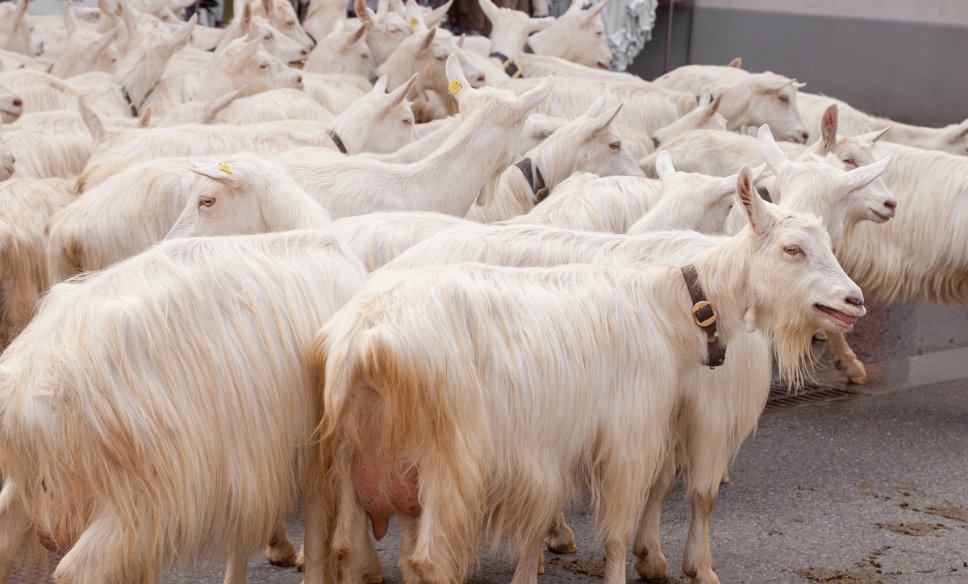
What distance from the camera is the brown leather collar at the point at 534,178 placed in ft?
21.9

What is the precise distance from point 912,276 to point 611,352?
363cm

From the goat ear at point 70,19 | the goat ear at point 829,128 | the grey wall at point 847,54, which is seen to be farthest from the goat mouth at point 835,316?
the grey wall at point 847,54

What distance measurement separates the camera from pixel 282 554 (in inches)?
185

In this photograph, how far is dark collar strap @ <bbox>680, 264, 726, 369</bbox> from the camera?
13.7 feet

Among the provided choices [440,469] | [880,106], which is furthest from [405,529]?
[880,106]

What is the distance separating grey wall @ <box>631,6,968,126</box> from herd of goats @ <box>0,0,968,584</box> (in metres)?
7.20

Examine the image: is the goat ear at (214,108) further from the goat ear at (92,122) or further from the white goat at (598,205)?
the white goat at (598,205)

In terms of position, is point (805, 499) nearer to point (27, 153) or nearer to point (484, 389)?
point (484, 389)

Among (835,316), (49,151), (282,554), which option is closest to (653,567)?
(835,316)

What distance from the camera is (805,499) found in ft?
18.4

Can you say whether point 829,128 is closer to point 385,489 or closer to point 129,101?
point 385,489

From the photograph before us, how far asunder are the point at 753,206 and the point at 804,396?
3.35m

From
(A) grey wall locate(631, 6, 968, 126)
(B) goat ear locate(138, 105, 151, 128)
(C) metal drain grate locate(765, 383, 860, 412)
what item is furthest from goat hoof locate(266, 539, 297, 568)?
(A) grey wall locate(631, 6, 968, 126)

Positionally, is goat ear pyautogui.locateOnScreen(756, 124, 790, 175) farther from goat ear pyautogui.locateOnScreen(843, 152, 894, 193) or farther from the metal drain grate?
the metal drain grate
